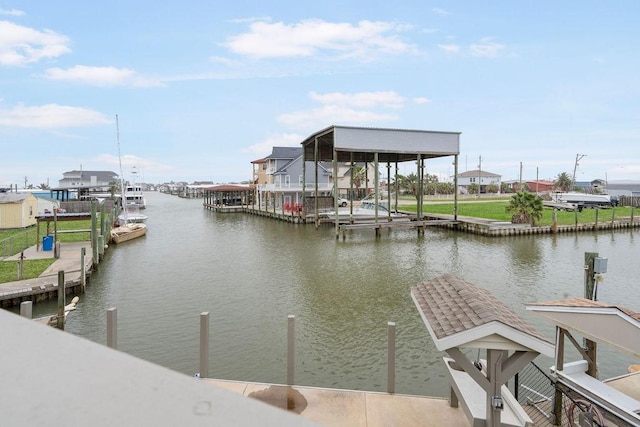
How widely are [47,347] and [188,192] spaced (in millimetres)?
156798

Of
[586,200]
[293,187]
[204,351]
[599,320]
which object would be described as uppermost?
[293,187]

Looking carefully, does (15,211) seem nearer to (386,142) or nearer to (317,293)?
(317,293)

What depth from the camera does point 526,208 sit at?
3538cm

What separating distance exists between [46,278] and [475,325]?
53.6ft

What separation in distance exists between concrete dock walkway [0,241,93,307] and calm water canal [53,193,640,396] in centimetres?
96

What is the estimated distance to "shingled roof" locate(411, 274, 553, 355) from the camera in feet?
16.4

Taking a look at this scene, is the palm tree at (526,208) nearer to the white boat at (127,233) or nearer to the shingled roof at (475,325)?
the white boat at (127,233)

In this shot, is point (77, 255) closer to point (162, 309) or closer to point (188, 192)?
point (162, 309)

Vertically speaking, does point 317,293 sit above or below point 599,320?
below

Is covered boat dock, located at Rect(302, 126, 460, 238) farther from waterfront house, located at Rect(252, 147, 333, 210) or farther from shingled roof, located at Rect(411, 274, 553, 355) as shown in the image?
shingled roof, located at Rect(411, 274, 553, 355)

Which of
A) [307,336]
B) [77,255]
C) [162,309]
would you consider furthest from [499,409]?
[77,255]

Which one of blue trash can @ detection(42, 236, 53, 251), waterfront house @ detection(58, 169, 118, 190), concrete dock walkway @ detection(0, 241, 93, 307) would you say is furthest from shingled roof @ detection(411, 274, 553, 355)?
waterfront house @ detection(58, 169, 118, 190)

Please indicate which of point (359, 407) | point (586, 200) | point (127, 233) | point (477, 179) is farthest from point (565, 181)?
point (359, 407)

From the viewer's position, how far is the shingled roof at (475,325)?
500cm
